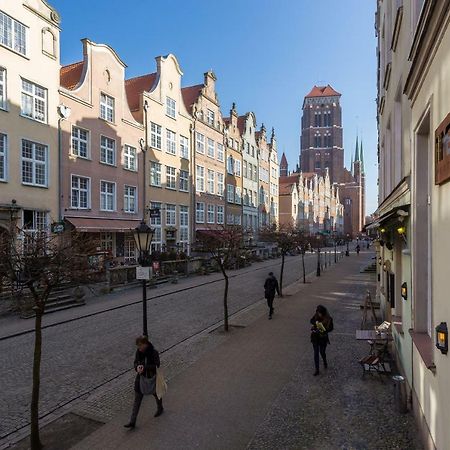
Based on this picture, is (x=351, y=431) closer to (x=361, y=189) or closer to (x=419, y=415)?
(x=419, y=415)

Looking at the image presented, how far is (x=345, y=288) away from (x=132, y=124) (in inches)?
756

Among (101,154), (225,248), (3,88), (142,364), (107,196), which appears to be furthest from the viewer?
(107,196)

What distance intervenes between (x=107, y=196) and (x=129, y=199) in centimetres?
247

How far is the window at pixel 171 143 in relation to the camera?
34.8 metres

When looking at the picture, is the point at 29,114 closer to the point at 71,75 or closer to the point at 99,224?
the point at 71,75

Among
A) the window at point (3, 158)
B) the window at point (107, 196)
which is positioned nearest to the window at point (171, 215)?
the window at point (107, 196)

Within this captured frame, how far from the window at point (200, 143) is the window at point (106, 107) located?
12.3 m

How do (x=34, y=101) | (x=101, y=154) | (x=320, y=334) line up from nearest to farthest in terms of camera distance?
(x=320, y=334) < (x=34, y=101) < (x=101, y=154)

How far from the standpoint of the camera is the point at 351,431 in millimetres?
6223

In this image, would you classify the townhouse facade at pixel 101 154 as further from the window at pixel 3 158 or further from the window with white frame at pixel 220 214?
the window with white frame at pixel 220 214

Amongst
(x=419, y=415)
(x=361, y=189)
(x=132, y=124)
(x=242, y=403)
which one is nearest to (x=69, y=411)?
(x=242, y=403)

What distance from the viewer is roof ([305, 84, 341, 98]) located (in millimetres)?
115338

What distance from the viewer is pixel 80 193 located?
2525 cm

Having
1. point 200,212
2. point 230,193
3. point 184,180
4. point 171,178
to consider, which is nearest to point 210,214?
point 200,212
